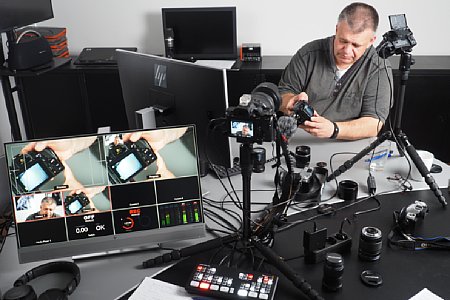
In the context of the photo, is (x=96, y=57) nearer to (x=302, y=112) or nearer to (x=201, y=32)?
(x=201, y=32)

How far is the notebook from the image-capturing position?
344 centimetres

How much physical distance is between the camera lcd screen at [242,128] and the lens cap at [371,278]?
53 centimetres

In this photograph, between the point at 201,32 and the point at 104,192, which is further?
the point at 201,32

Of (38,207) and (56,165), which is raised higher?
(56,165)

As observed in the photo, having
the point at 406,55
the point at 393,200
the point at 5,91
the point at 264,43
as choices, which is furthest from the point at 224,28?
the point at 393,200

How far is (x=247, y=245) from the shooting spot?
1.45 m

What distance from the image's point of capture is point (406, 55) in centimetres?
186

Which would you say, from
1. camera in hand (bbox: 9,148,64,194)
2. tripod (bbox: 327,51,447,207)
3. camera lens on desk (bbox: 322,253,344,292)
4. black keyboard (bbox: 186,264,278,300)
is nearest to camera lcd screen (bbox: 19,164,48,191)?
camera in hand (bbox: 9,148,64,194)

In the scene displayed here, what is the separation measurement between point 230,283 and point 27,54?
7.28 feet

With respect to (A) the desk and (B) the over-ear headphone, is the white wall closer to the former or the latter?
(A) the desk

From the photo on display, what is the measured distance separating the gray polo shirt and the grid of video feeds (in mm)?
1232

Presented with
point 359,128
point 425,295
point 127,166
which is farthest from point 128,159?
point 359,128

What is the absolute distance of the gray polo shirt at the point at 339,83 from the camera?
93.7 inches

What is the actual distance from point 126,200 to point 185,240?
0.25m
